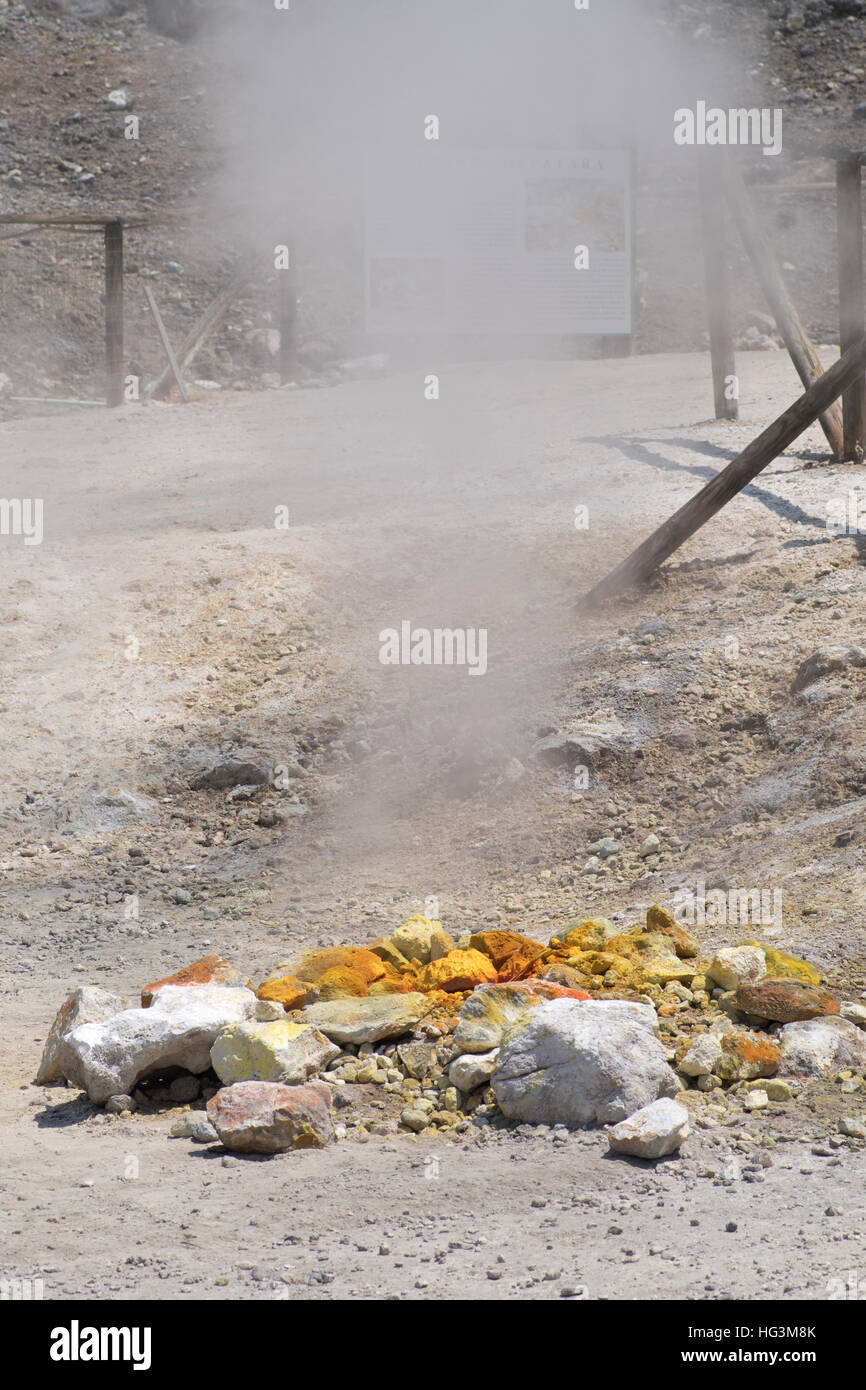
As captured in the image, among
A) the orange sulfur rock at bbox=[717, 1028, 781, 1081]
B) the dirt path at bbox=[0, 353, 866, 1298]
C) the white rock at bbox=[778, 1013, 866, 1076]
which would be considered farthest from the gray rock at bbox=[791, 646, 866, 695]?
the orange sulfur rock at bbox=[717, 1028, 781, 1081]

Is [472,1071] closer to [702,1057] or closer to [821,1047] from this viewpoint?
[702,1057]

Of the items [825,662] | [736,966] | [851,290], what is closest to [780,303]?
[851,290]

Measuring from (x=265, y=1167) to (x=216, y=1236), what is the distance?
38 cm

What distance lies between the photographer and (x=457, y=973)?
427 centimetres

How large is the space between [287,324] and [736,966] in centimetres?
1162

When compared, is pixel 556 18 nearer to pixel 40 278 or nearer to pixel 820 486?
pixel 40 278

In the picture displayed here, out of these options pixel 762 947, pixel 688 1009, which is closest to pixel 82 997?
pixel 688 1009

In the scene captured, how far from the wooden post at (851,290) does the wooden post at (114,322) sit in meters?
7.30

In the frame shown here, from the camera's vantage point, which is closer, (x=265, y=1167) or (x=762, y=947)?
(x=265, y=1167)

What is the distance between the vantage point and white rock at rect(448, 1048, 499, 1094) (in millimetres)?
3611

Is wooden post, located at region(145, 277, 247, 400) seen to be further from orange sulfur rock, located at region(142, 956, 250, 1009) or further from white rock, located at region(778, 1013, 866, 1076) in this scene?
white rock, located at region(778, 1013, 866, 1076)

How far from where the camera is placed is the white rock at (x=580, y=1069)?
11.2 feet

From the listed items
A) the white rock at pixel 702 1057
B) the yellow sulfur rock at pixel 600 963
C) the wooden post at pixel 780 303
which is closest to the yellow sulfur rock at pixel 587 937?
the yellow sulfur rock at pixel 600 963

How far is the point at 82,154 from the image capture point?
22.3 meters
